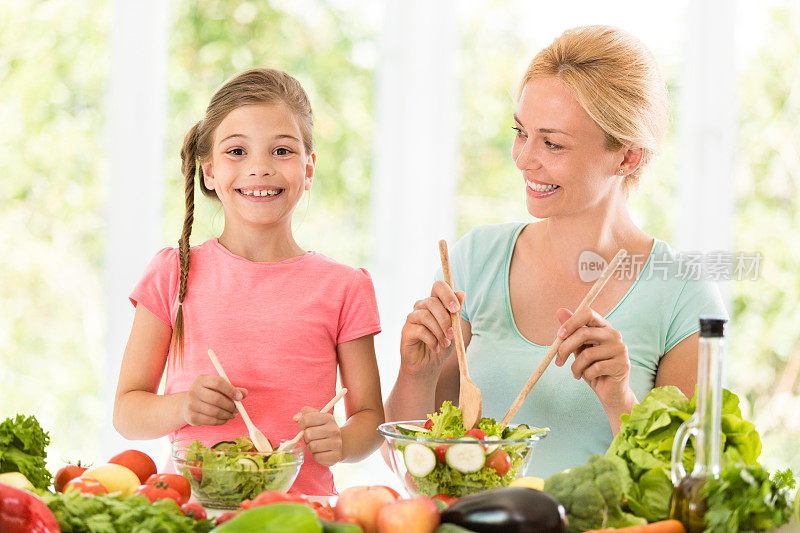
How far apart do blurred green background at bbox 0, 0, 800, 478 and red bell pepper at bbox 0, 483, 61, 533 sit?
1893mm

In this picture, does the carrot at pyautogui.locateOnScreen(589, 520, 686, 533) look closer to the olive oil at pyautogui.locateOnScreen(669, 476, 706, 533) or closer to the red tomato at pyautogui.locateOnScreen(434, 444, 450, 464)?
the olive oil at pyautogui.locateOnScreen(669, 476, 706, 533)

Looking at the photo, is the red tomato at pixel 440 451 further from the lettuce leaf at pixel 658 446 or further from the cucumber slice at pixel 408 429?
the lettuce leaf at pixel 658 446

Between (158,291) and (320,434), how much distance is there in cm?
47

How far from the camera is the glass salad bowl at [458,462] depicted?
102cm

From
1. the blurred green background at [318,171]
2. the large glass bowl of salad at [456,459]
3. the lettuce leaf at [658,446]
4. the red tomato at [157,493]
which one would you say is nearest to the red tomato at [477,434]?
the large glass bowl of salad at [456,459]

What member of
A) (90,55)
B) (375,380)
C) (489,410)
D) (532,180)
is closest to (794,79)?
(532,180)

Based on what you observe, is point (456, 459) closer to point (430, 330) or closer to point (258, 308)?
Result: point (430, 330)

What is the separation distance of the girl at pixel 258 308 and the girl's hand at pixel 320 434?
5.1 inches

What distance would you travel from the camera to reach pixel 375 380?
154cm

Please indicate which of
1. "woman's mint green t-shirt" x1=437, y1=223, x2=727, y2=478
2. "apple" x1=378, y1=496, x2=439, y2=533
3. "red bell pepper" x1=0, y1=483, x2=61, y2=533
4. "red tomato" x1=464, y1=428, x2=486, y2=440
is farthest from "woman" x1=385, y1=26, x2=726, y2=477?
"red bell pepper" x1=0, y1=483, x2=61, y2=533

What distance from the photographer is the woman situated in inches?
61.5

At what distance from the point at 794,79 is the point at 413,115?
1328 millimetres

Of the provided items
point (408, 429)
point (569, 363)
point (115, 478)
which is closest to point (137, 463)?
point (115, 478)

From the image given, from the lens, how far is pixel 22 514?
82cm
